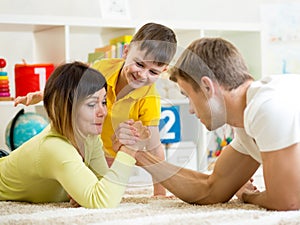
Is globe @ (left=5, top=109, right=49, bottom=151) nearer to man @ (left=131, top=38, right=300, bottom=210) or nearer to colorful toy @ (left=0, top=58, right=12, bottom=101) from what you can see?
colorful toy @ (left=0, top=58, right=12, bottom=101)

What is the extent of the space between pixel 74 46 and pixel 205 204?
1.66m

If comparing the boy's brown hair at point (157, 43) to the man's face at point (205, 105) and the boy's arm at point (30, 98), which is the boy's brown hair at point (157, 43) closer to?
the man's face at point (205, 105)

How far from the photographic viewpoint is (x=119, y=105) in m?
1.71

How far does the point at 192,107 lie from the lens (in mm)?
1671

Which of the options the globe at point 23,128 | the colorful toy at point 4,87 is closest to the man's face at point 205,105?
the globe at point 23,128

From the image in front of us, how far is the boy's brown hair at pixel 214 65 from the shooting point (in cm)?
160

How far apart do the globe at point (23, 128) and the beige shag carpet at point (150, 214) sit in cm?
Result: 96

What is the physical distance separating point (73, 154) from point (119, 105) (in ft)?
0.60

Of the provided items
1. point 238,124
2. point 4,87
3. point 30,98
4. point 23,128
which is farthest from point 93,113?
point 4,87

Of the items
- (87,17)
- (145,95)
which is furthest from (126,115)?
(87,17)

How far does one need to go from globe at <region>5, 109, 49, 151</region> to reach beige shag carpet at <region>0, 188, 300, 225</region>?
96 cm

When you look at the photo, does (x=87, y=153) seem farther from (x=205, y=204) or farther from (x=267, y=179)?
(x=267, y=179)

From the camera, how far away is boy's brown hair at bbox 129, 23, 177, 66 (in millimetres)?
1719

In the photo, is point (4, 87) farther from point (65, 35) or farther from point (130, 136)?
point (130, 136)
